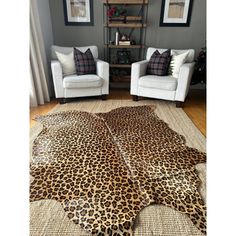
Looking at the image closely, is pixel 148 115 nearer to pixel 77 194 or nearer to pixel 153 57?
pixel 153 57

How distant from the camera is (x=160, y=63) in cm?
276

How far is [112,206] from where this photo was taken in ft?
3.66

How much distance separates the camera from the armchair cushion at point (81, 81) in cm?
258

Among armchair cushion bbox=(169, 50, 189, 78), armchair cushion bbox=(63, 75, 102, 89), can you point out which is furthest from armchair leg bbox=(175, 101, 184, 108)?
armchair cushion bbox=(63, 75, 102, 89)

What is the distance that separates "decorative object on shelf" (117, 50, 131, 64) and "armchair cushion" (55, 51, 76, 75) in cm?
98

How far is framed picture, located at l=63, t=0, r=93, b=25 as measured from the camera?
3.20m

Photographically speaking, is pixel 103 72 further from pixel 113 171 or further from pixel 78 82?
pixel 113 171

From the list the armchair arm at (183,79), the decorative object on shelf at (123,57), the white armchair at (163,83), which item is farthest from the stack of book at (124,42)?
the armchair arm at (183,79)

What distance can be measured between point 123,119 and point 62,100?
3.66 ft

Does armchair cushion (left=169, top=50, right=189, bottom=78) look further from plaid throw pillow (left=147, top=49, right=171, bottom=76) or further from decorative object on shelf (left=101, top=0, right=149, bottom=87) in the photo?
decorative object on shelf (left=101, top=0, right=149, bottom=87)

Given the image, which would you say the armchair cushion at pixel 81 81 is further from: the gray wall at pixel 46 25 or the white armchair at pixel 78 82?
the gray wall at pixel 46 25

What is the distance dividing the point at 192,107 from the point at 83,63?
191 centimetres

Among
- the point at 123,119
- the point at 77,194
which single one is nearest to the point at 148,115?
the point at 123,119
